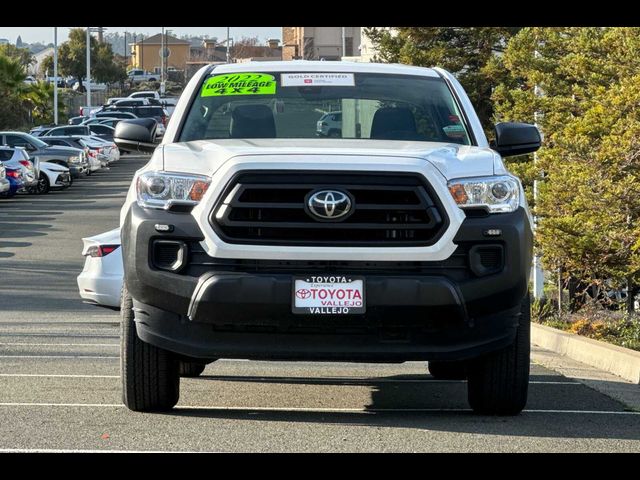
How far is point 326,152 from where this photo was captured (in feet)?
24.2

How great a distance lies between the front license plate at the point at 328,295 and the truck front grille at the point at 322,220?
20 cm

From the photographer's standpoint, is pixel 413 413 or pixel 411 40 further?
pixel 411 40

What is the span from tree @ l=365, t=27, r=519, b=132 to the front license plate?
27.3 meters

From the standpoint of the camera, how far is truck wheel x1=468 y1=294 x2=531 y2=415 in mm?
7711

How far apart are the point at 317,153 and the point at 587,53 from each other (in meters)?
13.7

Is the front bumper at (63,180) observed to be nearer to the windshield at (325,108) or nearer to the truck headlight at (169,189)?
the windshield at (325,108)

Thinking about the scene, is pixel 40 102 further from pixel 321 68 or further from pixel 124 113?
pixel 321 68

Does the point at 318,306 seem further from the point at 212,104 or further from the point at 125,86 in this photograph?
the point at 125,86

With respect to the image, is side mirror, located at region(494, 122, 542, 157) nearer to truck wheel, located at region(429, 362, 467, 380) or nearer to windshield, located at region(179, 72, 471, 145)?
windshield, located at region(179, 72, 471, 145)

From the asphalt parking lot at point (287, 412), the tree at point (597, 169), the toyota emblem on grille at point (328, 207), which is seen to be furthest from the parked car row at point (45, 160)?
the toyota emblem on grille at point (328, 207)
